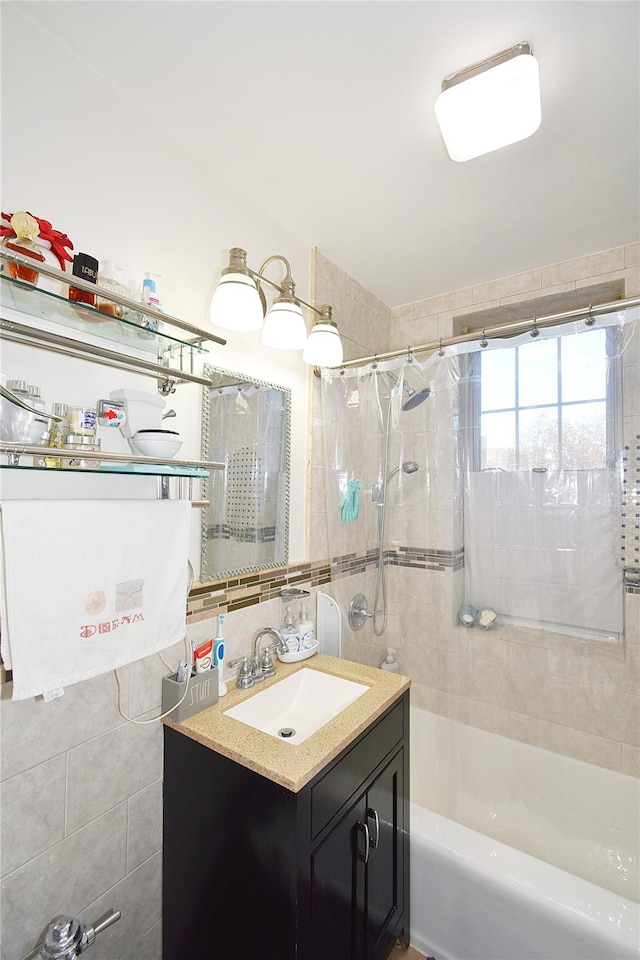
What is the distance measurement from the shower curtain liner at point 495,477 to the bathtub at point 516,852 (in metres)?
0.64

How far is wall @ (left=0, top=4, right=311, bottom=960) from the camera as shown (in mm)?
949

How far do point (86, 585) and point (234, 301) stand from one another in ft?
2.92

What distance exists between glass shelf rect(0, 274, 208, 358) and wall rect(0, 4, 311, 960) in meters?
0.09

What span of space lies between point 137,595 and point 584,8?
169 cm

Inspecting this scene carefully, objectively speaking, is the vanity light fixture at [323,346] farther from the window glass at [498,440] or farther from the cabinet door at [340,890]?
the cabinet door at [340,890]

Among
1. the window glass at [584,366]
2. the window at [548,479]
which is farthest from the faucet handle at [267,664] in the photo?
the window glass at [584,366]

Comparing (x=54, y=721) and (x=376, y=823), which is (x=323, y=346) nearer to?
(x=54, y=721)

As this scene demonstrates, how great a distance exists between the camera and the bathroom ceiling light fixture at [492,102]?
1.03m

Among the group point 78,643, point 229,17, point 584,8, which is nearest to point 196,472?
point 78,643

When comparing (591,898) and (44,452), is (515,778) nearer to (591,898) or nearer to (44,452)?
(591,898)

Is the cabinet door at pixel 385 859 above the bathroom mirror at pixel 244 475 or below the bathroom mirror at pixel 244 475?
below

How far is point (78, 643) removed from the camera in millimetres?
891

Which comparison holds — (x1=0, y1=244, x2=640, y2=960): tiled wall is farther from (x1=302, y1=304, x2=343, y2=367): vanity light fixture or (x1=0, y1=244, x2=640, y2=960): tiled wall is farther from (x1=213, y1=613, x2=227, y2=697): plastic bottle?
(x1=302, y1=304, x2=343, y2=367): vanity light fixture

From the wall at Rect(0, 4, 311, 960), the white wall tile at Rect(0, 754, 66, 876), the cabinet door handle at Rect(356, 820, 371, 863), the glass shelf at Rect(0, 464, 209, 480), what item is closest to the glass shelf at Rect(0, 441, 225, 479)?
the glass shelf at Rect(0, 464, 209, 480)
